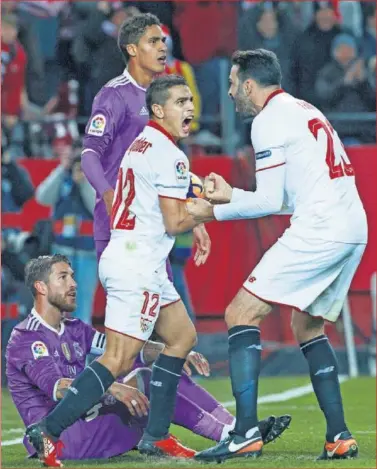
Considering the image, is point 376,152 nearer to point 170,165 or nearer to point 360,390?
point 360,390

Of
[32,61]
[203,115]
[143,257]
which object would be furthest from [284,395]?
[32,61]

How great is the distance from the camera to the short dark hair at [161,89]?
724 cm

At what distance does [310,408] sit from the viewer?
10773mm

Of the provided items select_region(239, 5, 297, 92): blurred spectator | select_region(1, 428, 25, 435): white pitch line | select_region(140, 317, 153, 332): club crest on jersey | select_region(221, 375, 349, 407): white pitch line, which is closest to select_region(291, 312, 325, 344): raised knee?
select_region(140, 317, 153, 332): club crest on jersey

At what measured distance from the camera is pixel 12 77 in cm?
1449

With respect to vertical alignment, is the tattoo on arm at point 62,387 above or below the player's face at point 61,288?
below

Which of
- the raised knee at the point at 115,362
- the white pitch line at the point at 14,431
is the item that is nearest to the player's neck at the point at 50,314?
the raised knee at the point at 115,362

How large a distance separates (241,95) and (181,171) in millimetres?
537

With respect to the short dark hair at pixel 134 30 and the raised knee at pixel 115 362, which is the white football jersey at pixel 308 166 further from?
the short dark hair at pixel 134 30

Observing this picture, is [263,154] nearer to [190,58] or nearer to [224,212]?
[224,212]

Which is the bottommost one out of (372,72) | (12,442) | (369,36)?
(12,442)

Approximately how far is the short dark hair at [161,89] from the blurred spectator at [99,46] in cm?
670

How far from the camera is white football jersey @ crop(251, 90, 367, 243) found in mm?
7012

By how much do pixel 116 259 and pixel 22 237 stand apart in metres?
6.31
